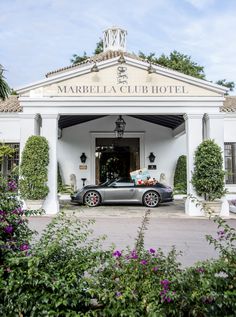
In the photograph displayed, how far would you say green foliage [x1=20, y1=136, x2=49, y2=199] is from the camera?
10.1 meters

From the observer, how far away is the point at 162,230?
7.58 m

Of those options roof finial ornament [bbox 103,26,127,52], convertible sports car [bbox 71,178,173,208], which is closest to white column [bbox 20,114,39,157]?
convertible sports car [bbox 71,178,173,208]

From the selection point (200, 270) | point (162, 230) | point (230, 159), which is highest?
point (230, 159)

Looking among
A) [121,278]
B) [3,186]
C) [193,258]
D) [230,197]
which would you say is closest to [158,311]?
[121,278]

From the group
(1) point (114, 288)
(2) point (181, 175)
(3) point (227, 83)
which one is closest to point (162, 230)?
(1) point (114, 288)

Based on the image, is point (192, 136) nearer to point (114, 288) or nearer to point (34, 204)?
point (34, 204)

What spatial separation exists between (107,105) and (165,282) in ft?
28.7

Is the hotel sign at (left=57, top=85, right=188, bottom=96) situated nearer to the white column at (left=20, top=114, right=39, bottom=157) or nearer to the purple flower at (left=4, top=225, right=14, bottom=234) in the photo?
the white column at (left=20, top=114, right=39, bottom=157)

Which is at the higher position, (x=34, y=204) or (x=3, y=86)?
(x=3, y=86)

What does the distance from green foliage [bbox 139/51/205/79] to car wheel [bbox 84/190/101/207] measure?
18510 millimetres

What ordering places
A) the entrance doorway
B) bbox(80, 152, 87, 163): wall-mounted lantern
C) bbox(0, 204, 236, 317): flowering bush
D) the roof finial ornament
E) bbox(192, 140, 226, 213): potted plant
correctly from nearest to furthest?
bbox(0, 204, 236, 317): flowering bush
bbox(192, 140, 226, 213): potted plant
bbox(80, 152, 87, 163): wall-mounted lantern
the entrance doorway
the roof finial ornament

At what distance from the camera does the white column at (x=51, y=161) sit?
1051 centimetres

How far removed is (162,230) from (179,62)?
23.6 metres

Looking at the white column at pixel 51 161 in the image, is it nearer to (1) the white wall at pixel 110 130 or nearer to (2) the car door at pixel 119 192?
(2) the car door at pixel 119 192
